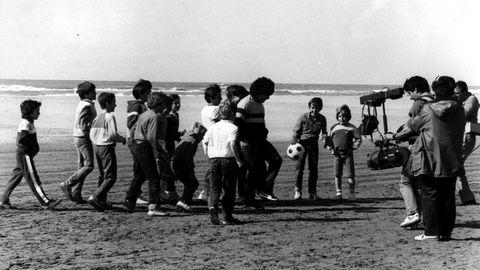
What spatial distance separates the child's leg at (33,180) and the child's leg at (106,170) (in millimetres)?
716

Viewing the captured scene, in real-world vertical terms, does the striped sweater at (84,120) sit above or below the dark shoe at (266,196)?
above

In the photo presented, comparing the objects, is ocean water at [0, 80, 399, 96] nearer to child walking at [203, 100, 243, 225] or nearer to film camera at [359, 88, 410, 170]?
child walking at [203, 100, 243, 225]

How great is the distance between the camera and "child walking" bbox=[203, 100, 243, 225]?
8.28m

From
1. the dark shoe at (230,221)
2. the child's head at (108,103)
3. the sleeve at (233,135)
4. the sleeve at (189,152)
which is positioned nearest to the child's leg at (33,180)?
the child's head at (108,103)

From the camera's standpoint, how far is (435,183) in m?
7.28

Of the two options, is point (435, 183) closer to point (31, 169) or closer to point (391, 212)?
point (391, 212)

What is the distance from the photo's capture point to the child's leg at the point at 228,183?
831 cm

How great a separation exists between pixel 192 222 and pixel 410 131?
9.30 feet

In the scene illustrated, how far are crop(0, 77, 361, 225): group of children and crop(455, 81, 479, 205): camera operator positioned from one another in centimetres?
151

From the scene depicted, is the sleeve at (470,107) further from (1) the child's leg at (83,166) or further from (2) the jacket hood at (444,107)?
(1) the child's leg at (83,166)

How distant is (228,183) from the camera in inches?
328

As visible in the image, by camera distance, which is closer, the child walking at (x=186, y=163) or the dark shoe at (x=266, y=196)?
the child walking at (x=186, y=163)

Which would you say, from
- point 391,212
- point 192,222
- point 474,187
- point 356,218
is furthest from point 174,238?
point 474,187

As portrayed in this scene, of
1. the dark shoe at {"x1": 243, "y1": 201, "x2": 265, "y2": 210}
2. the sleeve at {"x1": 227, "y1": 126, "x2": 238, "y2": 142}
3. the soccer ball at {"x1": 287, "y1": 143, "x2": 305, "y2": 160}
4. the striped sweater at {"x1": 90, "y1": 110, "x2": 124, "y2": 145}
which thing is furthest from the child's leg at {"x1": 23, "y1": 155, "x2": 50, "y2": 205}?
the soccer ball at {"x1": 287, "y1": 143, "x2": 305, "y2": 160}
